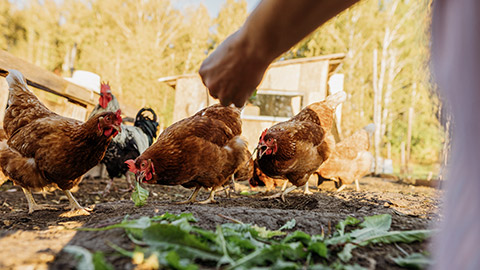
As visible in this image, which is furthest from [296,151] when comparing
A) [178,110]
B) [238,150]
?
[178,110]

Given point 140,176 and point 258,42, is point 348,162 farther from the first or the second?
point 258,42

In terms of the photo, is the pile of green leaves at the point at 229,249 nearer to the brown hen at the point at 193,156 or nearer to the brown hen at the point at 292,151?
the brown hen at the point at 193,156

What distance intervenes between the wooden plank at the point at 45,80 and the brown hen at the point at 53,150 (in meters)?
1.24

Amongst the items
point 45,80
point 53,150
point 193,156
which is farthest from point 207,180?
point 45,80

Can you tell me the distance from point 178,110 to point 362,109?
38.1ft

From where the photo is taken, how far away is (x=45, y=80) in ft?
14.1

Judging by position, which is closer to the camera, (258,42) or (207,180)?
(258,42)

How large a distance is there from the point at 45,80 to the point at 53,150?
2265mm

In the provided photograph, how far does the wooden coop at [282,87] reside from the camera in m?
8.59

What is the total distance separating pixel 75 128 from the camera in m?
2.78

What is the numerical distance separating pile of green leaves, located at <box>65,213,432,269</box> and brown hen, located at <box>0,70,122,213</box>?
6.25 ft

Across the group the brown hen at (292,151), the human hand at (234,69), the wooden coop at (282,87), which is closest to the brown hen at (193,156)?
the brown hen at (292,151)

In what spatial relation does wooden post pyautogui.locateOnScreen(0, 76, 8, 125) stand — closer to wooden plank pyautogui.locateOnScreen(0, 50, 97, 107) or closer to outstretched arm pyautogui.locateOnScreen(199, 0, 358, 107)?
wooden plank pyautogui.locateOnScreen(0, 50, 97, 107)

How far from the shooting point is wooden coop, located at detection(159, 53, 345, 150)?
8594 millimetres
